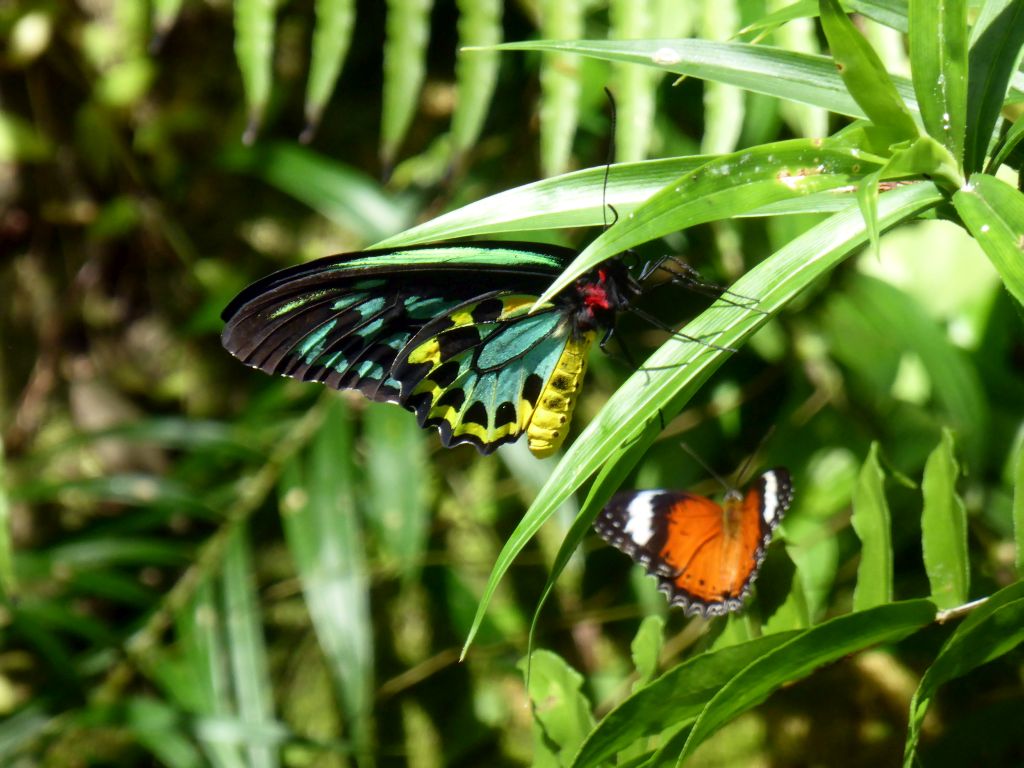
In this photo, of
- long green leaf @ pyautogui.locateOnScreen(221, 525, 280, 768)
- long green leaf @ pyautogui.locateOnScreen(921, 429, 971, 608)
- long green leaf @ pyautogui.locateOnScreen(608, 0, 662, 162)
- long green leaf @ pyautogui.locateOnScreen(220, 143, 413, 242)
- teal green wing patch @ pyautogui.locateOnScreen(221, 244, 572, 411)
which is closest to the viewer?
long green leaf @ pyautogui.locateOnScreen(921, 429, 971, 608)

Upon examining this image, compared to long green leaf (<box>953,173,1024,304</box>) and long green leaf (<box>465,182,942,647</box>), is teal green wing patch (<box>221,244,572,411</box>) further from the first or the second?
long green leaf (<box>953,173,1024,304</box>)

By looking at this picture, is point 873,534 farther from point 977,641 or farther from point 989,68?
point 989,68

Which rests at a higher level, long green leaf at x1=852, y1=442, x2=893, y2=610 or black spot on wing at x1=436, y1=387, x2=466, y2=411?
black spot on wing at x1=436, y1=387, x2=466, y2=411

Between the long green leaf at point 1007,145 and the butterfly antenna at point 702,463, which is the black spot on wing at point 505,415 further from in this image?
the long green leaf at point 1007,145

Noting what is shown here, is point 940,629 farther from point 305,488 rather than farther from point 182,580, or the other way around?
point 182,580

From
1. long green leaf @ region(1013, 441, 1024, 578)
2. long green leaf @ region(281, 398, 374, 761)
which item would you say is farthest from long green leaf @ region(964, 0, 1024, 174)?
long green leaf @ region(281, 398, 374, 761)

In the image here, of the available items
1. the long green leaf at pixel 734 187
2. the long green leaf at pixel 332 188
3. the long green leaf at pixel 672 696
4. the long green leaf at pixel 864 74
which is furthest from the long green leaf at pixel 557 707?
the long green leaf at pixel 332 188

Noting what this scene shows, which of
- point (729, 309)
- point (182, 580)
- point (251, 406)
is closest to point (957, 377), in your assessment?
point (729, 309)
